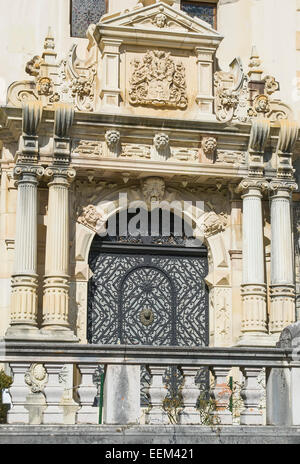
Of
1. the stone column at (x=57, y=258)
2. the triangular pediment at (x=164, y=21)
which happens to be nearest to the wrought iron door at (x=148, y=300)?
the stone column at (x=57, y=258)

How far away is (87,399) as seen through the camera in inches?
384

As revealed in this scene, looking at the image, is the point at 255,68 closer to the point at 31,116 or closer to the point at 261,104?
the point at 261,104

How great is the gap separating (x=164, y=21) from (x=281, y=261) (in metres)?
4.26

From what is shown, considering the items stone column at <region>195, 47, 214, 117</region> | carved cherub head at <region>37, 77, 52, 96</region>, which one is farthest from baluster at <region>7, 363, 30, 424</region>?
stone column at <region>195, 47, 214, 117</region>

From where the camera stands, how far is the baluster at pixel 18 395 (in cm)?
960

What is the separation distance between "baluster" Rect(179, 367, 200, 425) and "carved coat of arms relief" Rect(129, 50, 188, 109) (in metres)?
6.81

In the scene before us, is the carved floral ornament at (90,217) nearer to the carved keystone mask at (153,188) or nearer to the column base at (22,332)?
the carved keystone mask at (153,188)

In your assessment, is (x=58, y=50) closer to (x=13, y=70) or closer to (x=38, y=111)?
(x=13, y=70)

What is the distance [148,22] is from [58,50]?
1722mm

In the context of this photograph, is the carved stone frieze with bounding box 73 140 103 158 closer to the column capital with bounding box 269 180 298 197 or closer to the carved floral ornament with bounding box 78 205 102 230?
the carved floral ornament with bounding box 78 205 102 230

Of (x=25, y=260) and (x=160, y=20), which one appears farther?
(x=160, y=20)

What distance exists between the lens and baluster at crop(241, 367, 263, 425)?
32.9 ft

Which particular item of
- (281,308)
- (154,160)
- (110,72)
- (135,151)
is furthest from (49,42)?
(281,308)

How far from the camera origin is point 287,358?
10.3m
